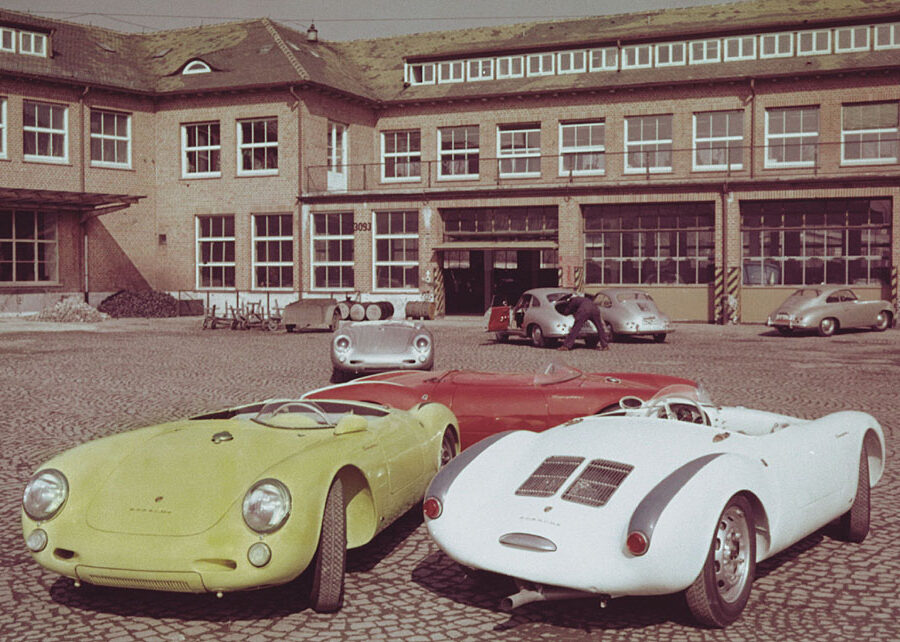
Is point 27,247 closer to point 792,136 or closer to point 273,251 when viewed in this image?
point 273,251

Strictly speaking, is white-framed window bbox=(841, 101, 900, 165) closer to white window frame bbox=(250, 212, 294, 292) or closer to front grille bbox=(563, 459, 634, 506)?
white window frame bbox=(250, 212, 294, 292)

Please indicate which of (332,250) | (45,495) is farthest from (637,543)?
(332,250)

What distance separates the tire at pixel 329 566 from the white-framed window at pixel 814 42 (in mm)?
32639

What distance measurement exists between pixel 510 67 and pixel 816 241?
13257 mm

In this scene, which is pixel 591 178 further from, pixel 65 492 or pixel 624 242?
pixel 65 492

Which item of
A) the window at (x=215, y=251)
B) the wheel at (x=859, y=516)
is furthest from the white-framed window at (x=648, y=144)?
the wheel at (x=859, y=516)

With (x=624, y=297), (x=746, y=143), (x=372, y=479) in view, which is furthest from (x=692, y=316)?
(x=372, y=479)

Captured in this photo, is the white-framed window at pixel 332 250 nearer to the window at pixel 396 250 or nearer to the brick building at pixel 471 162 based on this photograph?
the brick building at pixel 471 162

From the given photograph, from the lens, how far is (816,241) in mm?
30656

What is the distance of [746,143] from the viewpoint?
32656 millimetres

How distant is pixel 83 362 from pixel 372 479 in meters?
13.6

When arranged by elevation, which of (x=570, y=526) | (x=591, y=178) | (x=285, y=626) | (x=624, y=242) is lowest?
(x=285, y=626)

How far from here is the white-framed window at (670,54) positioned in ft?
112

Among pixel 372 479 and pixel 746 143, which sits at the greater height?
pixel 746 143
